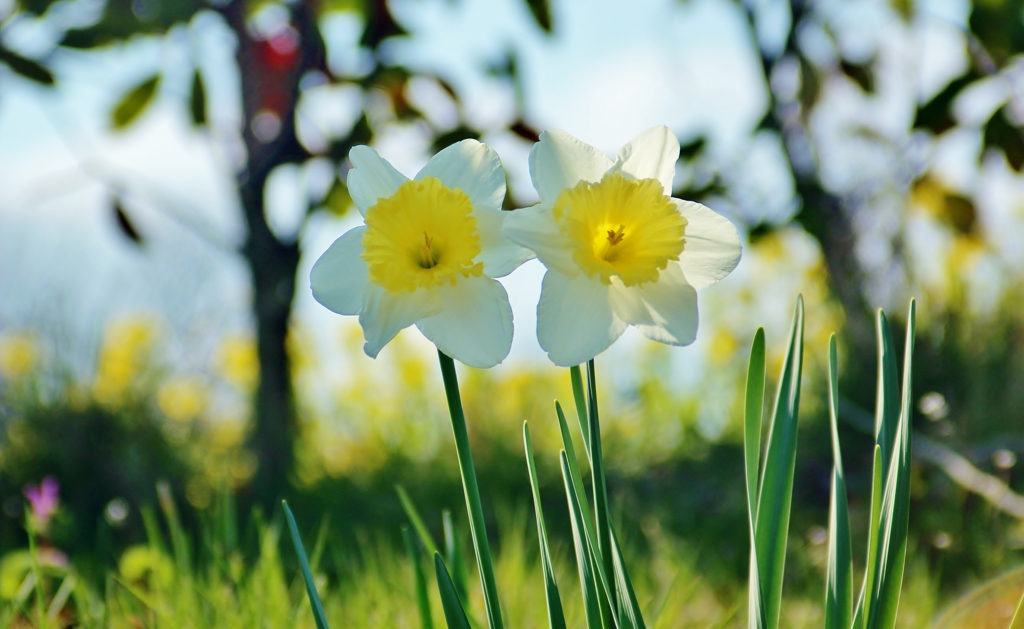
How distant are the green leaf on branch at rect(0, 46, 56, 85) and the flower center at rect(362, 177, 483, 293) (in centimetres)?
130

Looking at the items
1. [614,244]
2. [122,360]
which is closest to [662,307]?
[614,244]

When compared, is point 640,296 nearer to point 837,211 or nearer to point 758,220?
point 758,220

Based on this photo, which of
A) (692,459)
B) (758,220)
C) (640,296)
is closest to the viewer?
(640,296)

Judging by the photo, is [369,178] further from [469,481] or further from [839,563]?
[839,563]

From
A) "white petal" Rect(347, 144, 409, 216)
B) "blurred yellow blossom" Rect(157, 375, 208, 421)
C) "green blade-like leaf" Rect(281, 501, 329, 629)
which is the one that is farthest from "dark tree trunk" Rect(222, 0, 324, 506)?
"green blade-like leaf" Rect(281, 501, 329, 629)

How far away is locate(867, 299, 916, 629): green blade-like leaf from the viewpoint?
66cm

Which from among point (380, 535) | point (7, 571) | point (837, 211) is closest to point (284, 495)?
point (380, 535)

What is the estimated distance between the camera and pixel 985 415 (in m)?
2.12

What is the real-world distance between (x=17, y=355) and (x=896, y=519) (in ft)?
10.0

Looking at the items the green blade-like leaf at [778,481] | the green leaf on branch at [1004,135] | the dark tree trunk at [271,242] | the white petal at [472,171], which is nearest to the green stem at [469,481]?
the white petal at [472,171]

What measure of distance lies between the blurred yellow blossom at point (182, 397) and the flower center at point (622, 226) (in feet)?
7.50

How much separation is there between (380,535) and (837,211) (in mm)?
1596

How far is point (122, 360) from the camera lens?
259 cm

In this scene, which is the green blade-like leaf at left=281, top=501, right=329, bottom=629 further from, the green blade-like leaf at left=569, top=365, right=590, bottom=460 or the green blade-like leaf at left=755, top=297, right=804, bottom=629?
the green blade-like leaf at left=755, top=297, right=804, bottom=629
